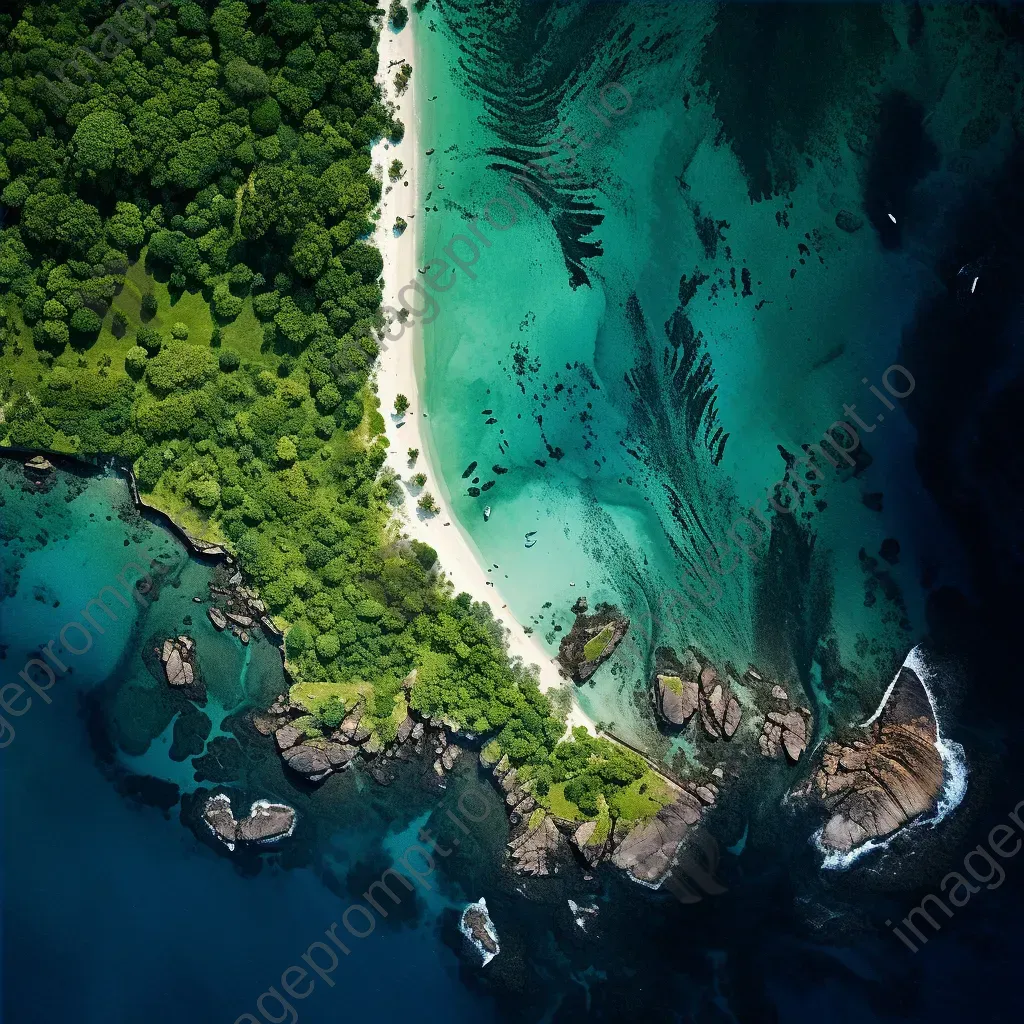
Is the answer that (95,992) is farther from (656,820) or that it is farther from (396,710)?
(656,820)

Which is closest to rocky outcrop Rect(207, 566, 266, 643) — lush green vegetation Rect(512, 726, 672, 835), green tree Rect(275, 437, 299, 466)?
green tree Rect(275, 437, 299, 466)

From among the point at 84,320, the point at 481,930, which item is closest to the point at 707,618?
the point at 481,930

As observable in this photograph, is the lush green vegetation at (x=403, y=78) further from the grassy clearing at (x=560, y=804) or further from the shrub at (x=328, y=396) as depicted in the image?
the grassy clearing at (x=560, y=804)

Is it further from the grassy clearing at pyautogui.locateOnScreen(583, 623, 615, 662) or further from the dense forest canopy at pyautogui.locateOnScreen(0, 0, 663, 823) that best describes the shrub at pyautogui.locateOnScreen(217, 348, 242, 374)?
the grassy clearing at pyautogui.locateOnScreen(583, 623, 615, 662)

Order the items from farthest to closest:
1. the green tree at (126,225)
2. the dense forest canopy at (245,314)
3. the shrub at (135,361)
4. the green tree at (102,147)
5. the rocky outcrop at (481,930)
→ the rocky outcrop at (481,930)
the shrub at (135,361)
the green tree at (126,225)
the dense forest canopy at (245,314)
the green tree at (102,147)

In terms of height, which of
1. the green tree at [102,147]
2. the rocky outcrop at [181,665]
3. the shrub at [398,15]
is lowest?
the rocky outcrop at [181,665]

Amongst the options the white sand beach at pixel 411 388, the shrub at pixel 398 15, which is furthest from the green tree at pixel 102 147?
the shrub at pixel 398 15

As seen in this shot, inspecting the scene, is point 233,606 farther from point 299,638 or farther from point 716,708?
point 716,708
